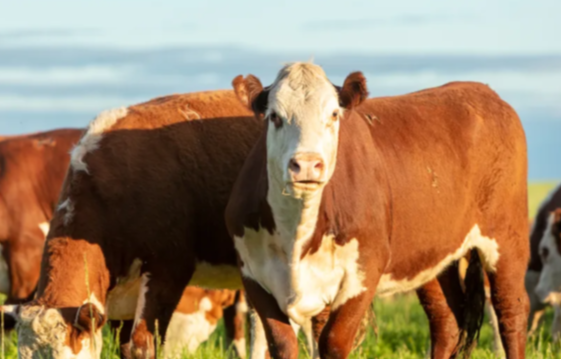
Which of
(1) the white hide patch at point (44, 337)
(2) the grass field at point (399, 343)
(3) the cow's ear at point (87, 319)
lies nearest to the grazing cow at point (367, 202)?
(2) the grass field at point (399, 343)

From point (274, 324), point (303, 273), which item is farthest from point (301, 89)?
point (274, 324)

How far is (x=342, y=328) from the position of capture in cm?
671

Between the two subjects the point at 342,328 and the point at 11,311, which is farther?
the point at 11,311

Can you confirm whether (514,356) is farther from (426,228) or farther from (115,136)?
(115,136)

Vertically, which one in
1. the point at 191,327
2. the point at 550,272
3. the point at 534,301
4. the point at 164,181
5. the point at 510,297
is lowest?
the point at 534,301

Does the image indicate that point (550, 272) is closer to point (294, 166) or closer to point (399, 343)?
point (399, 343)

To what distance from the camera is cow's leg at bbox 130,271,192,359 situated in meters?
7.55

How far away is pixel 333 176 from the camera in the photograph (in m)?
6.73

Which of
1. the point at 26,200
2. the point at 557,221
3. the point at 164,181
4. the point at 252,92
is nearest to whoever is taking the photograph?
the point at 252,92

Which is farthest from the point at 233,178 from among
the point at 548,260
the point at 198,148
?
the point at 548,260

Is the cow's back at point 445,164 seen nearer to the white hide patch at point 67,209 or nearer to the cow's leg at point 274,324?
the cow's leg at point 274,324

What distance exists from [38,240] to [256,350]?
18.9ft

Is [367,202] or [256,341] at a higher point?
[367,202]

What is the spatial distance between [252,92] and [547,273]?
9232 mm
